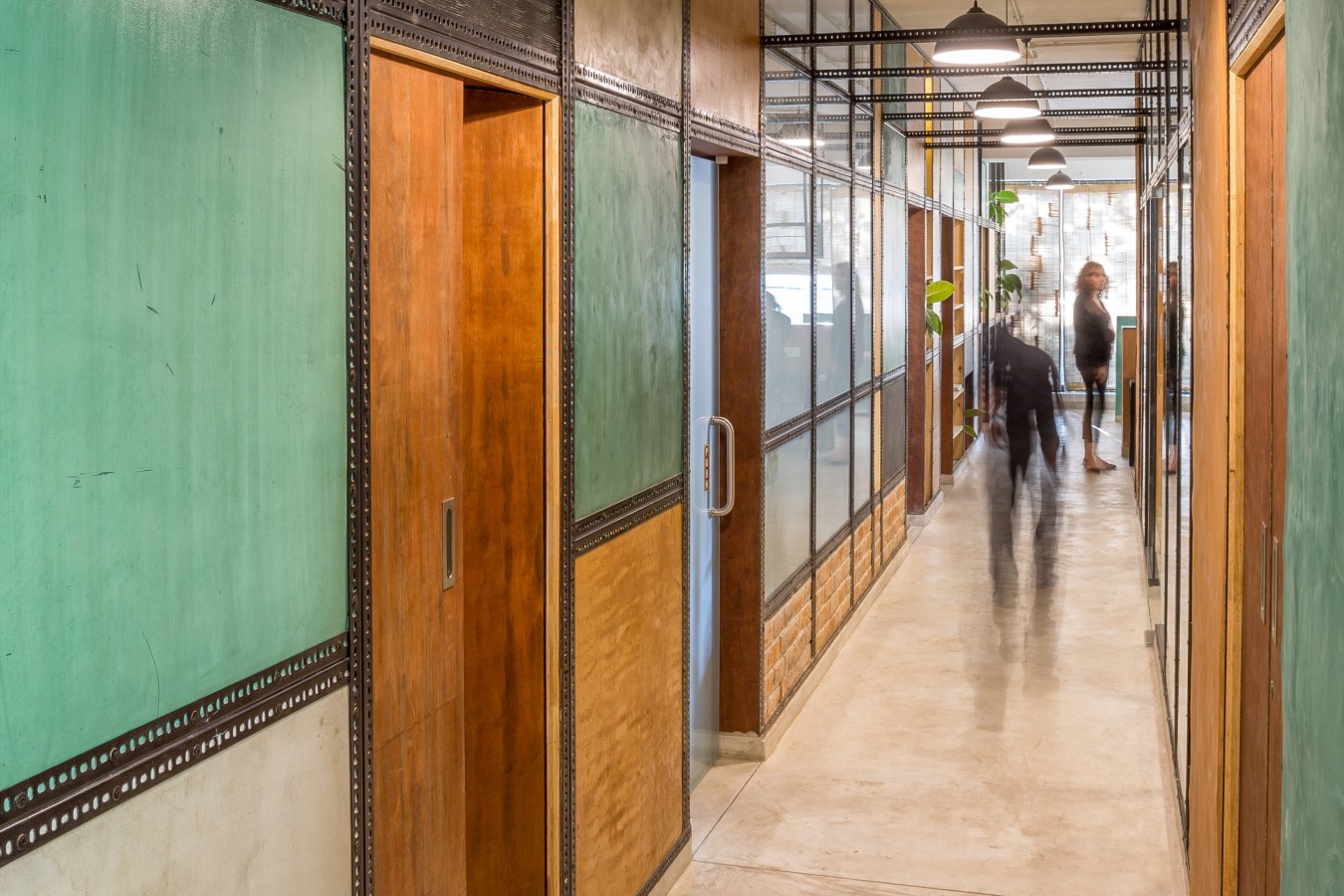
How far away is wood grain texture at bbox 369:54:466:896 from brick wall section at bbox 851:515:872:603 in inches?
198

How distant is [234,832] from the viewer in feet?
6.34

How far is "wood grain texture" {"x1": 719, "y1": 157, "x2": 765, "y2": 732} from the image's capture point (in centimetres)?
531

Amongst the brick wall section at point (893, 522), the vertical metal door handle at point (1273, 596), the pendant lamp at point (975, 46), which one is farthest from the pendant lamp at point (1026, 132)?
the vertical metal door handle at point (1273, 596)

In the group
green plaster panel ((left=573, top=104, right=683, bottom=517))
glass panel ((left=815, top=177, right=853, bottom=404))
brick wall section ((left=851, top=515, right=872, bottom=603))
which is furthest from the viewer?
brick wall section ((left=851, top=515, right=872, bottom=603))

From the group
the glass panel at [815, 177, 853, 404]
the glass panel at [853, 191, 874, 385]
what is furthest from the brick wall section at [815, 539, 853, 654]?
the glass panel at [853, 191, 874, 385]

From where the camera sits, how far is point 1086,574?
29.6 feet

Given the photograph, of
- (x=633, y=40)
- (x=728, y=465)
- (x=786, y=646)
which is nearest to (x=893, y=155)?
(x=786, y=646)

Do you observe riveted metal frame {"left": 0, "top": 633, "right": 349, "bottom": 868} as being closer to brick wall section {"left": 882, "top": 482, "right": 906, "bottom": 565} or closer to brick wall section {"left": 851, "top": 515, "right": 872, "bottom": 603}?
brick wall section {"left": 851, "top": 515, "right": 872, "bottom": 603}

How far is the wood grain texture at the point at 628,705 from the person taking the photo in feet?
11.6

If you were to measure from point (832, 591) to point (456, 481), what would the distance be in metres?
4.45

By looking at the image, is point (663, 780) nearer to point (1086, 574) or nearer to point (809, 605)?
point (809, 605)

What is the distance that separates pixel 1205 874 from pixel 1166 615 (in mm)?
2551

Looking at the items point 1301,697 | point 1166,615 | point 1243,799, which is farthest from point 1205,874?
point 1166,615

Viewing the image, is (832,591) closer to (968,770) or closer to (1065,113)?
(968,770)
